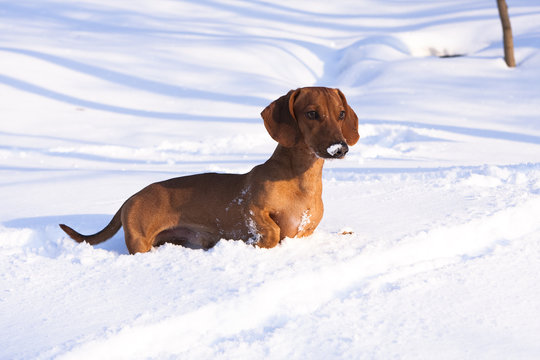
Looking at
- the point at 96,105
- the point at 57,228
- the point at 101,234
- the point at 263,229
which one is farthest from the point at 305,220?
the point at 96,105

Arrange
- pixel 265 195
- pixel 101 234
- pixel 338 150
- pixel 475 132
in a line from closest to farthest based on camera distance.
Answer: pixel 338 150 < pixel 265 195 < pixel 101 234 < pixel 475 132

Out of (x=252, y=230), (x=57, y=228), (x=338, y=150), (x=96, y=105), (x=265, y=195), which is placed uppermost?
(x=338, y=150)

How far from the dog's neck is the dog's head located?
0.07 meters

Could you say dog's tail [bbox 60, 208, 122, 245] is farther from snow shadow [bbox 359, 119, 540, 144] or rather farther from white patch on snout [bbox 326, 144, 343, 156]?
snow shadow [bbox 359, 119, 540, 144]

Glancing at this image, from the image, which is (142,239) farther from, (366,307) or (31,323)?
(366,307)

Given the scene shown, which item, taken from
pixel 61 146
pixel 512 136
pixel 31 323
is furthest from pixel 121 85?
pixel 31 323

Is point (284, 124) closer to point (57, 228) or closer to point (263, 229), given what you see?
point (263, 229)

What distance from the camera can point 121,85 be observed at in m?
10.2

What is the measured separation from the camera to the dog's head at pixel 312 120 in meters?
2.79

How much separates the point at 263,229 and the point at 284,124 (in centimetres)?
50

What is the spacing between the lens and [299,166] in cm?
297

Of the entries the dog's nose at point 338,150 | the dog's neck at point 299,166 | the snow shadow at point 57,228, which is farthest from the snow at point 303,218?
the dog's nose at point 338,150

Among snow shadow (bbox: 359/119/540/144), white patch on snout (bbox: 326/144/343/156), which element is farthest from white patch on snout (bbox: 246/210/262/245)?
snow shadow (bbox: 359/119/540/144)

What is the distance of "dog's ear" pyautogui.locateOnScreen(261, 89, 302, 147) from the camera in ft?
9.51
